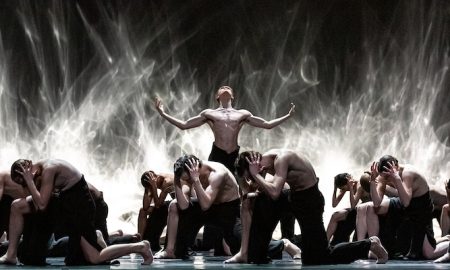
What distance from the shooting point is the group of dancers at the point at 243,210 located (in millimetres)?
6449

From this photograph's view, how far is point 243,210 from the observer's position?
6.90 meters

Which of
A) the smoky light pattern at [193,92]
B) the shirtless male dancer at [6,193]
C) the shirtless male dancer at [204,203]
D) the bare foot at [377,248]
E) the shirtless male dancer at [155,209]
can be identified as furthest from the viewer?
the smoky light pattern at [193,92]

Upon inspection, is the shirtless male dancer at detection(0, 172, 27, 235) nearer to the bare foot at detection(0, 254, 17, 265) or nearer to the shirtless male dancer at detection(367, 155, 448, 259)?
the bare foot at detection(0, 254, 17, 265)

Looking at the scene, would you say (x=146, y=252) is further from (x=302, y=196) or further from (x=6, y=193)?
(x=6, y=193)

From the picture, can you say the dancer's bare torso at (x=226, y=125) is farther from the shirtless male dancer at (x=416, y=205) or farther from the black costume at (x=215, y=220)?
the shirtless male dancer at (x=416, y=205)

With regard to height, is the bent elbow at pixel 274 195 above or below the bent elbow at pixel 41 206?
above

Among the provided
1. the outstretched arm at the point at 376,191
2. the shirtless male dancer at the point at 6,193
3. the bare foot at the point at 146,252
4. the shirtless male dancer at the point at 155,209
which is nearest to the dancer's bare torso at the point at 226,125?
the shirtless male dancer at the point at 155,209

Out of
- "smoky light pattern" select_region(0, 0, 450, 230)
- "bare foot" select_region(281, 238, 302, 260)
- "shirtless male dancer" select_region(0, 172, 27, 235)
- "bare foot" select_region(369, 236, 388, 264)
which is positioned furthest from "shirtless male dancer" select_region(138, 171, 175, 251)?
"smoky light pattern" select_region(0, 0, 450, 230)

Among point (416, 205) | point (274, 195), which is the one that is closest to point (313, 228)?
point (274, 195)

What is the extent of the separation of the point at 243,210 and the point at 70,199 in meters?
1.35

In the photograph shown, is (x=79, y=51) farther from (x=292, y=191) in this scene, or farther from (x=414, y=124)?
(x=292, y=191)

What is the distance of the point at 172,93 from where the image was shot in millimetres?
14914

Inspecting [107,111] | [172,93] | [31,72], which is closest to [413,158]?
[172,93]

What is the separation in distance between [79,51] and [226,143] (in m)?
6.08
